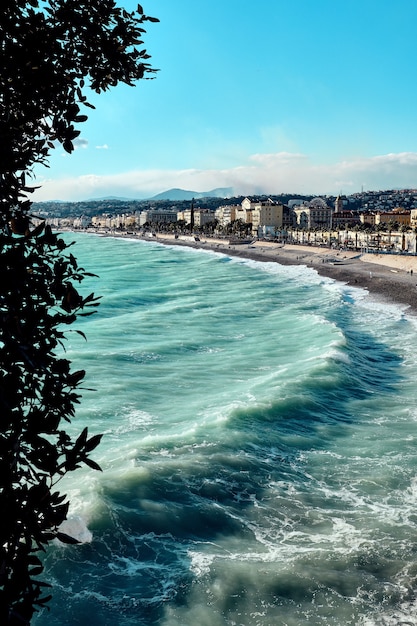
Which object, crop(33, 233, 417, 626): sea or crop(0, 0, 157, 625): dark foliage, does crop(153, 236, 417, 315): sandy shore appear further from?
crop(0, 0, 157, 625): dark foliage

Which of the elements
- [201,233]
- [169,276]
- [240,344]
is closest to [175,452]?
[240,344]

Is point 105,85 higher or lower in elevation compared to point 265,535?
higher

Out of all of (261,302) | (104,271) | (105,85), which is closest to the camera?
(105,85)

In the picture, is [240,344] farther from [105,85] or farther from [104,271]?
[104,271]

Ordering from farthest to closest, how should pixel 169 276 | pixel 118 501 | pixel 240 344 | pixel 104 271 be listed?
pixel 104 271 < pixel 169 276 < pixel 240 344 < pixel 118 501

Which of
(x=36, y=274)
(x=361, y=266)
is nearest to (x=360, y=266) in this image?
(x=361, y=266)

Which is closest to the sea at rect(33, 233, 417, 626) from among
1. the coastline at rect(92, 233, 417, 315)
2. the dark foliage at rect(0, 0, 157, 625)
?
the dark foliage at rect(0, 0, 157, 625)
